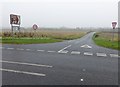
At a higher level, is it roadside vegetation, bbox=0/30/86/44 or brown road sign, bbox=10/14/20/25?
brown road sign, bbox=10/14/20/25

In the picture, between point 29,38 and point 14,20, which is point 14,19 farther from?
point 29,38

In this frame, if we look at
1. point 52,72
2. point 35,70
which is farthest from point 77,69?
point 35,70

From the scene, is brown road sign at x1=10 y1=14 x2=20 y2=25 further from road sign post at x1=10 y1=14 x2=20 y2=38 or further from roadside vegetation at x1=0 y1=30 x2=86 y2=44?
roadside vegetation at x1=0 y1=30 x2=86 y2=44

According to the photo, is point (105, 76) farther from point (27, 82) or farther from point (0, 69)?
point (0, 69)

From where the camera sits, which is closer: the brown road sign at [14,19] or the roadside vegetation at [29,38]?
A: the roadside vegetation at [29,38]

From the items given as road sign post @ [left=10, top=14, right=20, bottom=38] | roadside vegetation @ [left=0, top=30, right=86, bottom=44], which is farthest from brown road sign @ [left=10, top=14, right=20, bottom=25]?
roadside vegetation @ [left=0, top=30, right=86, bottom=44]

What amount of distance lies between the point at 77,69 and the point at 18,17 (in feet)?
103

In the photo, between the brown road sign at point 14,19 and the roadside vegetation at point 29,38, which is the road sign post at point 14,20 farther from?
the roadside vegetation at point 29,38

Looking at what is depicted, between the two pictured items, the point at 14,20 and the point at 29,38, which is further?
the point at 29,38

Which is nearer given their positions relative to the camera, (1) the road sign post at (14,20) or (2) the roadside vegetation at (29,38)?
(2) the roadside vegetation at (29,38)

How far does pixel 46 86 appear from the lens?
6988 mm

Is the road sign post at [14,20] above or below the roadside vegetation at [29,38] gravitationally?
above

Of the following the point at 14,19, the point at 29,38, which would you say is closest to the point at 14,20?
the point at 14,19

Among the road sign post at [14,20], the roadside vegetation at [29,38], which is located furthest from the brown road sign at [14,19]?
the roadside vegetation at [29,38]
